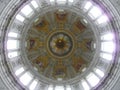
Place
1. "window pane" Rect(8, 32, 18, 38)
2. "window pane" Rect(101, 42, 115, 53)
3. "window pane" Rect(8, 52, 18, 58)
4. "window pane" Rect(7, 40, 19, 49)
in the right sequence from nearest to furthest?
1. "window pane" Rect(8, 32, 18, 38)
2. "window pane" Rect(8, 52, 18, 58)
3. "window pane" Rect(101, 42, 115, 53)
4. "window pane" Rect(7, 40, 19, 49)

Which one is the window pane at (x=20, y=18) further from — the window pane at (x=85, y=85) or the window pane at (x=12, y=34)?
the window pane at (x=85, y=85)

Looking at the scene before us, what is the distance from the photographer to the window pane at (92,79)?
97.5ft

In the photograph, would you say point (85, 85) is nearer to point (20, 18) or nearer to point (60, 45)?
point (20, 18)

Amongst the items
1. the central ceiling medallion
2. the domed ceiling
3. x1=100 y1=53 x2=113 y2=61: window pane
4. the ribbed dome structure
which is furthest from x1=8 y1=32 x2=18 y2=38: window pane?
the central ceiling medallion

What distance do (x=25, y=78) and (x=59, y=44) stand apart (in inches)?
541

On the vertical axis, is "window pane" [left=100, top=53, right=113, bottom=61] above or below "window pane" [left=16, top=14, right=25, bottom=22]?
below

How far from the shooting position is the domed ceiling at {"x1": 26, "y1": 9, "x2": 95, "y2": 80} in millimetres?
39828

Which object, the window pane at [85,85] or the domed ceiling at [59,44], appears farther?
the domed ceiling at [59,44]

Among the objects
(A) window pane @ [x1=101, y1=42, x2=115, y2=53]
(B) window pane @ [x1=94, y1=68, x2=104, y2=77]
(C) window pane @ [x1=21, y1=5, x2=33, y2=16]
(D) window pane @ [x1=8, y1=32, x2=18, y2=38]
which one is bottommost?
(B) window pane @ [x1=94, y1=68, x2=104, y2=77]

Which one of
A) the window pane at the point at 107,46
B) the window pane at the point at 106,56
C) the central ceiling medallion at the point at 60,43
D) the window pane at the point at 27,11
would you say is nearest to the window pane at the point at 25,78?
the window pane at the point at 27,11

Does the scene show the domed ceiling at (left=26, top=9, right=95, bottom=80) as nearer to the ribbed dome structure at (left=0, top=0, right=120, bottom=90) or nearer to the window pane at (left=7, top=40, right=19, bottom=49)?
the ribbed dome structure at (left=0, top=0, right=120, bottom=90)

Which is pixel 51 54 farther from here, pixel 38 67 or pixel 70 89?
pixel 70 89

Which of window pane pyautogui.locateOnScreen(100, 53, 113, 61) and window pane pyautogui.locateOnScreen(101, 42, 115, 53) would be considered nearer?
window pane pyautogui.locateOnScreen(101, 42, 115, 53)

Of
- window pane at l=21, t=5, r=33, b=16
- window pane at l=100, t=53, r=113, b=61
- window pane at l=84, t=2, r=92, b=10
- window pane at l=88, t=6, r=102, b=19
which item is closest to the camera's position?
window pane at l=100, t=53, r=113, b=61
